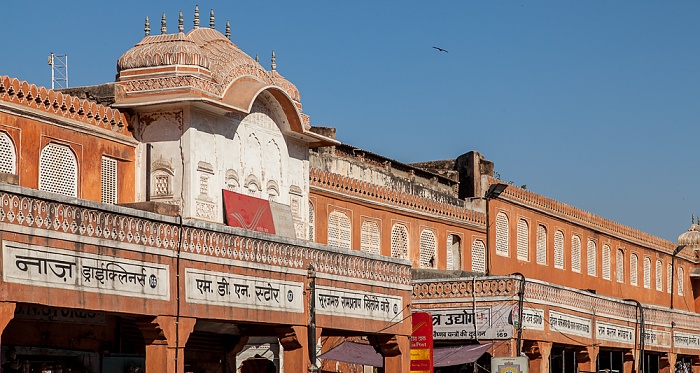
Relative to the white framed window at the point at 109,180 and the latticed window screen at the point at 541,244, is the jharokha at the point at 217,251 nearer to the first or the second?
the white framed window at the point at 109,180

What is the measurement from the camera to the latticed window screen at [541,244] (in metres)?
39.1

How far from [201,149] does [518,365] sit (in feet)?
22.6

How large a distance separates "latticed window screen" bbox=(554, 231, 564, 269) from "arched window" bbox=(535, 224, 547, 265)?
816 millimetres

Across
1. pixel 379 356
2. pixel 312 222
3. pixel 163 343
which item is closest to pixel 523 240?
pixel 312 222

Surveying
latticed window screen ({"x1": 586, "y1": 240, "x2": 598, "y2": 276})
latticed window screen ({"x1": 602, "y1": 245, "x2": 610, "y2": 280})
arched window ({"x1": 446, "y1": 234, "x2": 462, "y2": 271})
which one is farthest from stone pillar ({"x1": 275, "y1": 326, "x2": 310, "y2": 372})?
latticed window screen ({"x1": 602, "y1": 245, "x2": 610, "y2": 280})

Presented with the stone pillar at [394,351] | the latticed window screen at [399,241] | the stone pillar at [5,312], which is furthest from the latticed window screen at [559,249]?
the stone pillar at [5,312]

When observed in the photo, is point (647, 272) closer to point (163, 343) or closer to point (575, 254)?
point (575, 254)

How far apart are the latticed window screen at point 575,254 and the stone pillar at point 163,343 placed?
2673cm

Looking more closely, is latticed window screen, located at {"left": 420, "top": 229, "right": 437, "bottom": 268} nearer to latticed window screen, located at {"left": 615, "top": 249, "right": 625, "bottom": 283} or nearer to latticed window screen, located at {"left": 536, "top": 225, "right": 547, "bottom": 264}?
latticed window screen, located at {"left": 536, "top": 225, "right": 547, "bottom": 264}

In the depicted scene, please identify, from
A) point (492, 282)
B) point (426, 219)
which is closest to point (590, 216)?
point (426, 219)

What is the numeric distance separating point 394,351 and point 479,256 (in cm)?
1366

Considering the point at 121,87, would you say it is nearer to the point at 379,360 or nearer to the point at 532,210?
the point at 379,360

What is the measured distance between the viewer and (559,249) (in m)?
40.6

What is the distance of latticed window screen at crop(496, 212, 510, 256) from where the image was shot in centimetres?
3644
